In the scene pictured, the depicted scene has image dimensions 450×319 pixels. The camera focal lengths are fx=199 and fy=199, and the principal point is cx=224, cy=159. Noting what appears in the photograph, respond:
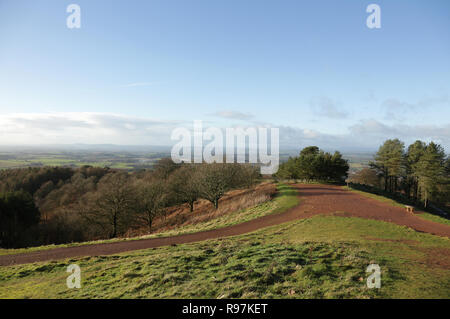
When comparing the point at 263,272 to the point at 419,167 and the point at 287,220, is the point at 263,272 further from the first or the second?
the point at 419,167

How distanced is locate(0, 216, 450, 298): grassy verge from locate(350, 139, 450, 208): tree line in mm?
36304

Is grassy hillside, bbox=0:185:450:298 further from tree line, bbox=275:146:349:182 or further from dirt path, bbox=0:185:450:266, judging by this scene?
tree line, bbox=275:146:349:182

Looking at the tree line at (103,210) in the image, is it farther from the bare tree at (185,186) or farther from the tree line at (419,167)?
the tree line at (419,167)

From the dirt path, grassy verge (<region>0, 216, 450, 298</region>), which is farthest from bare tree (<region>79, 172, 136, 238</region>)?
grassy verge (<region>0, 216, 450, 298</region>)

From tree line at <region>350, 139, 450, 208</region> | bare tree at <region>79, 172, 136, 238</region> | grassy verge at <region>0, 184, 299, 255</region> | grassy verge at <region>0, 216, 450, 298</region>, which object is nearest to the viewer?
grassy verge at <region>0, 216, 450, 298</region>

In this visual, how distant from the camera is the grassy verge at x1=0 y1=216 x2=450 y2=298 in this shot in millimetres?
6008

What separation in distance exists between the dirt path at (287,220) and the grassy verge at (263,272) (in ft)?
6.78

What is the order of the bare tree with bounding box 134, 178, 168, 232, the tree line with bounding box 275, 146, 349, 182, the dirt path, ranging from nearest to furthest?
the dirt path → the bare tree with bounding box 134, 178, 168, 232 → the tree line with bounding box 275, 146, 349, 182

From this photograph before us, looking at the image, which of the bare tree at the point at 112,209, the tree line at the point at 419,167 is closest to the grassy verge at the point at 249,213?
the bare tree at the point at 112,209

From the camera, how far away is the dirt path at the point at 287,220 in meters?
12.5

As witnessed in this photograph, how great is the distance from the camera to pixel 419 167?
39.4m
